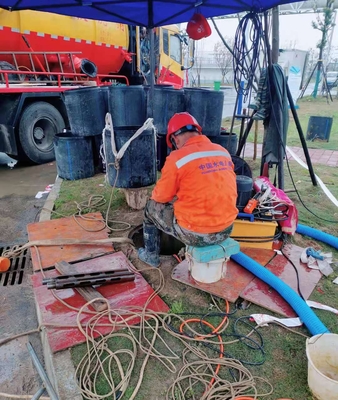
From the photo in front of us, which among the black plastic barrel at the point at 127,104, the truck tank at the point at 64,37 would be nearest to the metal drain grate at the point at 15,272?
the black plastic barrel at the point at 127,104

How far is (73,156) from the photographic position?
4914mm

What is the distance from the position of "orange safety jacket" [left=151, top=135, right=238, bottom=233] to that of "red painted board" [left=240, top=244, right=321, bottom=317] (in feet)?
2.03

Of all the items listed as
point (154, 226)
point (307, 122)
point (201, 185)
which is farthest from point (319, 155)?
point (201, 185)

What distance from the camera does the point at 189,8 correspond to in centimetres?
363

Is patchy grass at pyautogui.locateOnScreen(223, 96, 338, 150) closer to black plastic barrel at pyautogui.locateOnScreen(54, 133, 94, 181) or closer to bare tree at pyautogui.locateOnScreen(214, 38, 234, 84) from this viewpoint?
black plastic barrel at pyautogui.locateOnScreen(54, 133, 94, 181)

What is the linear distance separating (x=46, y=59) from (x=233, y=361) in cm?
627

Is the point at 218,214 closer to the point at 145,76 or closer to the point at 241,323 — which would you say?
the point at 241,323

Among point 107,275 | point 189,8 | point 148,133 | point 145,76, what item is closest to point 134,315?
point 107,275

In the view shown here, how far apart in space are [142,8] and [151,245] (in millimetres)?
2941

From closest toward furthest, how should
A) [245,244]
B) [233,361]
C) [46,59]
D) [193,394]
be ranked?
[193,394] < [233,361] < [245,244] < [46,59]

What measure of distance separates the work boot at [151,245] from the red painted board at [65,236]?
41 cm

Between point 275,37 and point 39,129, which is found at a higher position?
point 275,37

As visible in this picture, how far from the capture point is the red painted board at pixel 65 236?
9.41ft

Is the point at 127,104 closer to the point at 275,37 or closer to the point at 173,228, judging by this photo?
the point at 275,37
